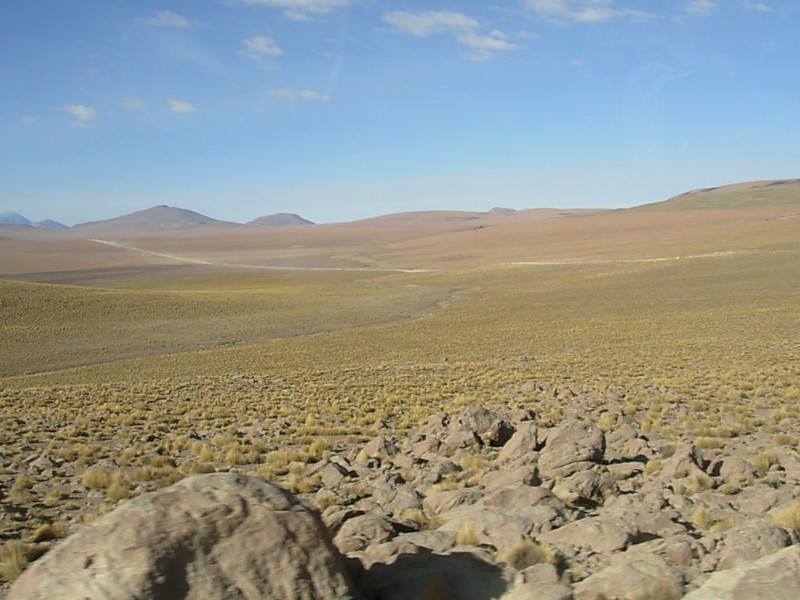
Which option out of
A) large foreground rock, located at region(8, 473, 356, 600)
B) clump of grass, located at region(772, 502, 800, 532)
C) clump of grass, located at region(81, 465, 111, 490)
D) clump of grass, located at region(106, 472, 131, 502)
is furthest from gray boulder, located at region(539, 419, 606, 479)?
clump of grass, located at region(81, 465, 111, 490)

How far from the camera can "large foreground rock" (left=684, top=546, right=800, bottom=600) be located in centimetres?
408

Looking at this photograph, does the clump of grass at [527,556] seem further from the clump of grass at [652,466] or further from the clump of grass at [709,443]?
the clump of grass at [709,443]

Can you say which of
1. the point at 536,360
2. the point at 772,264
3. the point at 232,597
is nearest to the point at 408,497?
the point at 232,597

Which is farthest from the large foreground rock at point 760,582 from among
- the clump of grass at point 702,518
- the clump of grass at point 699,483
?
the clump of grass at point 699,483

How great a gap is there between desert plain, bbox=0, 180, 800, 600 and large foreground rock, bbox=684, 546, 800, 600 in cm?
41

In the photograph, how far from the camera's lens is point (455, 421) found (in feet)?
39.8

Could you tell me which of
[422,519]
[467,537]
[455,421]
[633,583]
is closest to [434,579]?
[467,537]

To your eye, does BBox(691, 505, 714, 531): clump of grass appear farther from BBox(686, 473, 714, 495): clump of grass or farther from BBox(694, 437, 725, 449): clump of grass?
BBox(694, 437, 725, 449): clump of grass

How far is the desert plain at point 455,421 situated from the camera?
19.9 feet

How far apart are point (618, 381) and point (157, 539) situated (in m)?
15.8

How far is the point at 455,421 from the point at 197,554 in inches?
321

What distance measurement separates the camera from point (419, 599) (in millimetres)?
4742

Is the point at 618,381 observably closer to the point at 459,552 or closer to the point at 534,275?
the point at 459,552

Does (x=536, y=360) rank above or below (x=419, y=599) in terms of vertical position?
below
